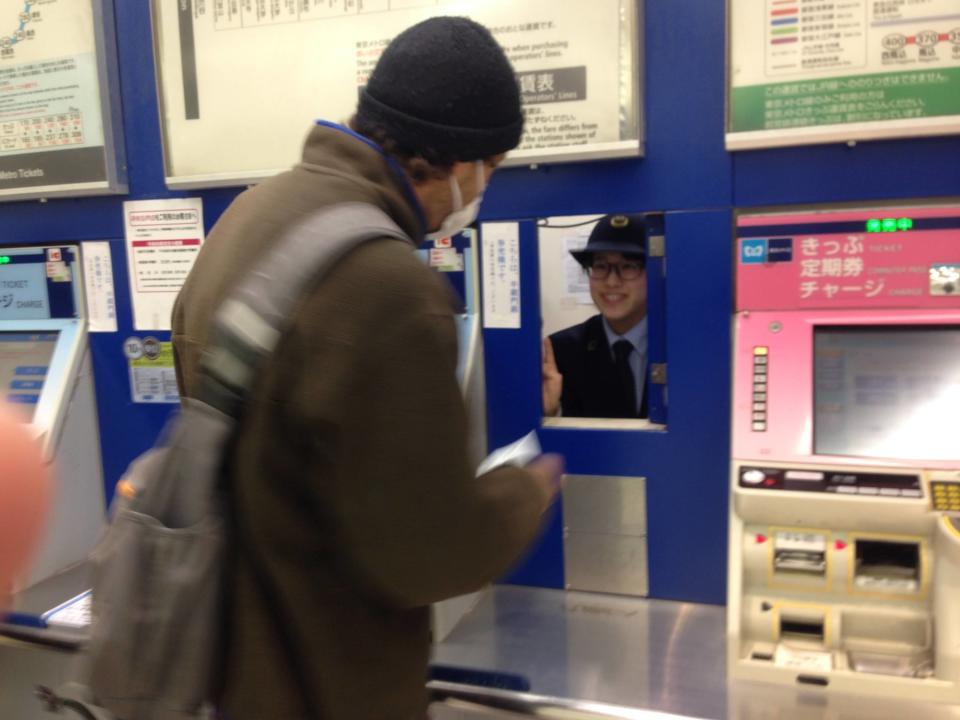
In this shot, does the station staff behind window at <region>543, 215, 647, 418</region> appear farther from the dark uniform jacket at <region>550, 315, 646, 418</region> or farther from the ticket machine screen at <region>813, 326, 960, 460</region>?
the ticket machine screen at <region>813, 326, 960, 460</region>

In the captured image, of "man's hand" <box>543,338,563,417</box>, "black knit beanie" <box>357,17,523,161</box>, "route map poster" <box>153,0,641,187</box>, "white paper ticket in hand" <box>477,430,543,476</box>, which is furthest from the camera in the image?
"man's hand" <box>543,338,563,417</box>

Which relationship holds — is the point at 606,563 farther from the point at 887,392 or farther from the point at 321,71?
the point at 321,71

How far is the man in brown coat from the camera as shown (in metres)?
1.03

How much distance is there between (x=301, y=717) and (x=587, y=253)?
2041 millimetres

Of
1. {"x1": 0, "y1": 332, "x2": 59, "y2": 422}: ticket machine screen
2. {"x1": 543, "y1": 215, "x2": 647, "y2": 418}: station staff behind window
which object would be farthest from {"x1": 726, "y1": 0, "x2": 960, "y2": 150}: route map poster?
{"x1": 0, "y1": 332, "x2": 59, "y2": 422}: ticket machine screen

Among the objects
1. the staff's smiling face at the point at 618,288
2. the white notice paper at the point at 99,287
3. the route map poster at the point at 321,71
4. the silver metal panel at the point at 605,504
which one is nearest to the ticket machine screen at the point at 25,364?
the white notice paper at the point at 99,287

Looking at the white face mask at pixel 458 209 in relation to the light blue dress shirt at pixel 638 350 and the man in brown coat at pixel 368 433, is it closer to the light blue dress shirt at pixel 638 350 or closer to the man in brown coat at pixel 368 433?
the man in brown coat at pixel 368 433

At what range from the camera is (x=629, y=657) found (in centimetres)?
197

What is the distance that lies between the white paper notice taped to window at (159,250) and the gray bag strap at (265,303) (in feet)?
5.70

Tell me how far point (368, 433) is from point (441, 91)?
20.7 inches

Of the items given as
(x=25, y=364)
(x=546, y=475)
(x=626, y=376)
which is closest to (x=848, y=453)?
(x=546, y=475)

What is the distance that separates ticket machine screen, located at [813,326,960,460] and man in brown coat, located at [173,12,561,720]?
34.0 inches

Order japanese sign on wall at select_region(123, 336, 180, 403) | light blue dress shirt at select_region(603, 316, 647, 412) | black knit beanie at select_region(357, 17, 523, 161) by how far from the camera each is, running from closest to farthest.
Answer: black knit beanie at select_region(357, 17, 523, 161) < japanese sign on wall at select_region(123, 336, 180, 403) < light blue dress shirt at select_region(603, 316, 647, 412)

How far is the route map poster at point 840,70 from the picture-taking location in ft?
6.12
